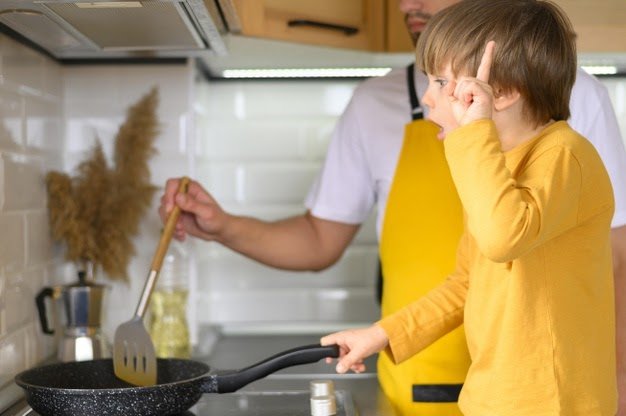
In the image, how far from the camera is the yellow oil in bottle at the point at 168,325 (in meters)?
1.81

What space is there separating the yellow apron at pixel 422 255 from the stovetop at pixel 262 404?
0.37 ft

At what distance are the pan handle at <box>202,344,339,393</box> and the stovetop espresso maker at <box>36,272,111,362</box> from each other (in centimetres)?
35

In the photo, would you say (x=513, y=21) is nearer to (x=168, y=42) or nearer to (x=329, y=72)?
(x=168, y=42)

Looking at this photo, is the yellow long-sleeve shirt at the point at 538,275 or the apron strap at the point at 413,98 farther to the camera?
the apron strap at the point at 413,98

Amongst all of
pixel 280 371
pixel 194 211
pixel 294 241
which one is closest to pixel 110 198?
pixel 194 211

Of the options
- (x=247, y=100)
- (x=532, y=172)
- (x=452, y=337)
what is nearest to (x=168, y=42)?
(x=247, y=100)

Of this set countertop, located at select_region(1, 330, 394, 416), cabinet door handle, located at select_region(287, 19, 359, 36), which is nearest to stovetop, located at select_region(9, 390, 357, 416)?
countertop, located at select_region(1, 330, 394, 416)

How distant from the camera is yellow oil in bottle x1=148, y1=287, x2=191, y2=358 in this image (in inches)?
71.2

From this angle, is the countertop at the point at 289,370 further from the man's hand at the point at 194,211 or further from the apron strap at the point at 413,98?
the apron strap at the point at 413,98

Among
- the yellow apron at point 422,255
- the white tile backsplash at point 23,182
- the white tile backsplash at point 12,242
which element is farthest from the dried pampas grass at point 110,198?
the yellow apron at point 422,255

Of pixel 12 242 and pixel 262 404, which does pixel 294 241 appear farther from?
pixel 12 242

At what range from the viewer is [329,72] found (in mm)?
2139

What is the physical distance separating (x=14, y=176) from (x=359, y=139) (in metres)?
0.60

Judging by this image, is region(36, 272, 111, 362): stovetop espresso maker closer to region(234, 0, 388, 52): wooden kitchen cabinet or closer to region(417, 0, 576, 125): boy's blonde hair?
region(234, 0, 388, 52): wooden kitchen cabinet
